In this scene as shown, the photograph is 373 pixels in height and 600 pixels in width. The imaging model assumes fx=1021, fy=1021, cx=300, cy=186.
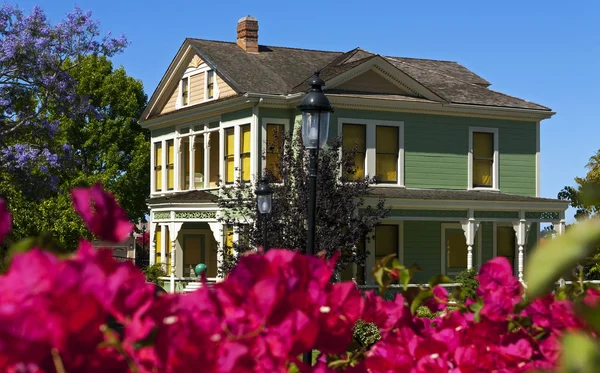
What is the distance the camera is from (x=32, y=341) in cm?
180

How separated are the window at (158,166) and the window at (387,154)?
10027mm

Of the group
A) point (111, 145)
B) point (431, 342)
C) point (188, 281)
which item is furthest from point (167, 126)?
point (431, 342)

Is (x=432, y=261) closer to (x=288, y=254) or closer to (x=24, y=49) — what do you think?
(x=24, y=49)

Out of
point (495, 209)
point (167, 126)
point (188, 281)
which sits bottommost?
point (188, 281)

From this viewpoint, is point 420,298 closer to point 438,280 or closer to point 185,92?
point 438,280

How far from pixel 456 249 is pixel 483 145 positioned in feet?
12.3

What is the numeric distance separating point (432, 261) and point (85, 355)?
3318 centimetres

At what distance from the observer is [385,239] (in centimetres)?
3394

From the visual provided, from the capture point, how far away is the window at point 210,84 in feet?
116

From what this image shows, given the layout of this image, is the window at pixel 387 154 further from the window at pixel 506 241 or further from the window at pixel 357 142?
the window at pixel 506 241

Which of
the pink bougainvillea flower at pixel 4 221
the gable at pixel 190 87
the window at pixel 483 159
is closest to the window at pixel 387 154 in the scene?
the window at pixel 483 159

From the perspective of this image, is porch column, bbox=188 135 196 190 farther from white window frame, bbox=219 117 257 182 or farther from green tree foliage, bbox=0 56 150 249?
green tree foliage, bbox=0 56 150 249

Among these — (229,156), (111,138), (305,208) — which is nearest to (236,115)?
(229,156)

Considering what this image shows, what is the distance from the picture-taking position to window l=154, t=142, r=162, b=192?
39625mm
